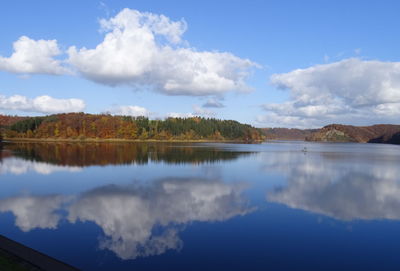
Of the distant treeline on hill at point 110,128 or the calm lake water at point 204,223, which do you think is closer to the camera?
the calm lake water at point 204,223

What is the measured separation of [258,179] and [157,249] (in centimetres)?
1517

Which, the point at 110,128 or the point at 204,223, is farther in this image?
the point at 110,128

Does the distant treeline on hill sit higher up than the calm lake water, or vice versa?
the distant treeline on hill

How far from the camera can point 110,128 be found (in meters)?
114

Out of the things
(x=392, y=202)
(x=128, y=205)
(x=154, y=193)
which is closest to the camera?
(x=128, y=205)

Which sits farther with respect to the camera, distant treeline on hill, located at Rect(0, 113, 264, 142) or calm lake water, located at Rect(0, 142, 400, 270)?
distant treeline on hill, located at Rect(0, 113, 264, 142)

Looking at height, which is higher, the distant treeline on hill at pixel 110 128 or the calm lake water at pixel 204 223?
the distant treeline on hill at pixel 110 128

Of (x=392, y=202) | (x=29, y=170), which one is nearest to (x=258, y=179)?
(x=392, y=202)

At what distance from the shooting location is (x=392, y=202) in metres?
15.9

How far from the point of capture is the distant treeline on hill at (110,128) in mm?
110312

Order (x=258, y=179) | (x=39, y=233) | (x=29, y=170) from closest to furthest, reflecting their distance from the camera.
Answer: (x=39, y=233) < (x=258, y=179) < (x=29, y=170)

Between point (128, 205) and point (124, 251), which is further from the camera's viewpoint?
point (128, 205)

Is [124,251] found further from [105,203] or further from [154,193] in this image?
[154,193]

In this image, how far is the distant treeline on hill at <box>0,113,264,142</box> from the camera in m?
110
